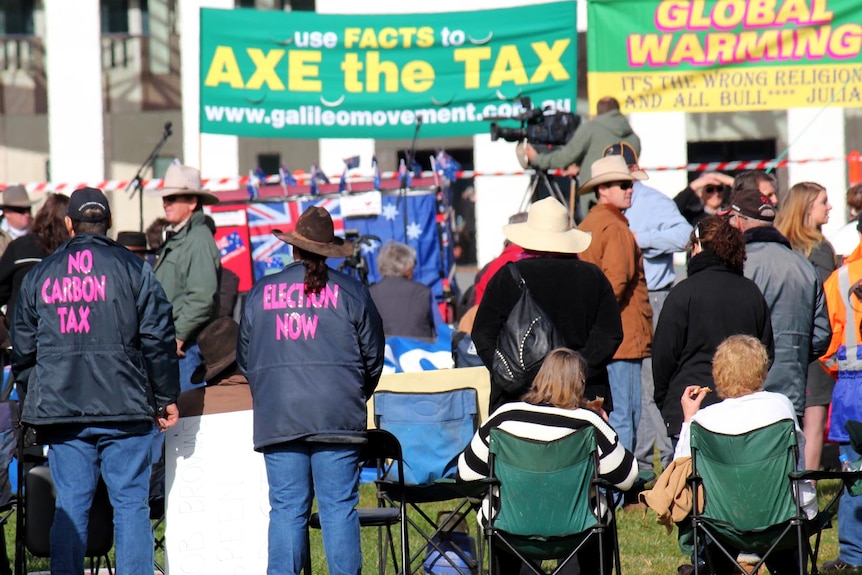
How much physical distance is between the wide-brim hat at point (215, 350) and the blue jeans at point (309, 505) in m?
0.72

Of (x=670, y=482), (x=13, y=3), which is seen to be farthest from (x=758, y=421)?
(x=13, y=3)

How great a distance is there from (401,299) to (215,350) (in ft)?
9.16

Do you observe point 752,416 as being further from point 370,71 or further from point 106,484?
point 370,71

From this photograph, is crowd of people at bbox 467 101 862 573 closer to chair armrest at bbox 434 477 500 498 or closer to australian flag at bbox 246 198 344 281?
chair armrest at bbox 434 477 500 498

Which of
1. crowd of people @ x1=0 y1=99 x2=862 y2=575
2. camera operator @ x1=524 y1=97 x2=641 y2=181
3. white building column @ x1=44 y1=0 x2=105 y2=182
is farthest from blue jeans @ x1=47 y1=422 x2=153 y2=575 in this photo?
white building column @ x1=44 y1=0 x2=105 y2=182

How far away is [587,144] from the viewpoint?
9.69m

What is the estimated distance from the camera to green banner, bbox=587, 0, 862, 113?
11.7 metres

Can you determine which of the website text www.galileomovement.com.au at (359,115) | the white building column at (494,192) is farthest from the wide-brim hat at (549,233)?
the white building column at (494,192)

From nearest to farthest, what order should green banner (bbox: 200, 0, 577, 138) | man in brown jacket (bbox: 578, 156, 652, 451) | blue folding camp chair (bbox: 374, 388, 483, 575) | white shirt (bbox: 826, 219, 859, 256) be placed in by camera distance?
blue folding camp chair (bbox: 374, 388, 483, 575)
man in brown jacket (bbox: 578, 156, 652, 451)
white shirt (bbox: 826, 219, 859, 256)
green banner (bbox: 200, 0, 577, 138)

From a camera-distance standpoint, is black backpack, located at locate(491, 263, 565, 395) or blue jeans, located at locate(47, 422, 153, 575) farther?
black backpack, located at locate(491, 263, 565, 395)

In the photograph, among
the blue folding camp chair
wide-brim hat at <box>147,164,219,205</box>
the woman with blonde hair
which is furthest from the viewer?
wide-brim hat at <box>147,164,219,205</box>

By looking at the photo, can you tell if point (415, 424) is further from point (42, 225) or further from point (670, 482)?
point (42, 225)

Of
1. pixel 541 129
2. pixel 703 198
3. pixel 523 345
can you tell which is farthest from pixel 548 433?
pixel 541 129

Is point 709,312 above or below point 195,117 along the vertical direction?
below
